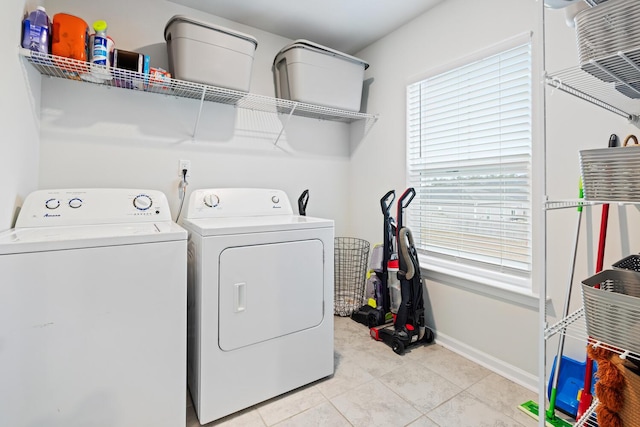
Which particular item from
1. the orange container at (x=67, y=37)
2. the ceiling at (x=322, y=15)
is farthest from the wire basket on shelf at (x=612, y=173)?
the orange container at (x=67, y=37)

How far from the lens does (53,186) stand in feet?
5.77

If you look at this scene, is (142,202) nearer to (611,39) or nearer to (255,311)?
(255,311)

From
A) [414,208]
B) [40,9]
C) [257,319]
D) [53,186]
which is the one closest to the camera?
[40,9]

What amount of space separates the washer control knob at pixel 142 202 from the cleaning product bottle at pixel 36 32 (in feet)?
2.64

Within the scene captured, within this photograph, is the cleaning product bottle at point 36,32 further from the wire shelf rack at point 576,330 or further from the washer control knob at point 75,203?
the wire shelf rack at point 576,330

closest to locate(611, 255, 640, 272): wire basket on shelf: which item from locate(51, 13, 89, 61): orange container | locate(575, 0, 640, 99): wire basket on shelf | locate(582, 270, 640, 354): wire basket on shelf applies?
locate(582, 270, 640, 354): wire basket on shelf

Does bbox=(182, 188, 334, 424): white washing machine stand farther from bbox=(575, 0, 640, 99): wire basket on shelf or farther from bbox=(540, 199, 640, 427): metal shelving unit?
bbox=(575, 0, 640, 99): wire basket on shelf

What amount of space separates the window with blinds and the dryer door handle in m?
1.47

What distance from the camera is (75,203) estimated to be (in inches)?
62.7

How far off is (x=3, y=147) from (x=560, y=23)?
2.64 meters

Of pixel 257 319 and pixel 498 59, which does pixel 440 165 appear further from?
pixel 257 319

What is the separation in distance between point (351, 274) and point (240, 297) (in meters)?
1.49

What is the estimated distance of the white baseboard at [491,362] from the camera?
1.69 m

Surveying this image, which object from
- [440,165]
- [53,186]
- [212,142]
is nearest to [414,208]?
[440,165]
